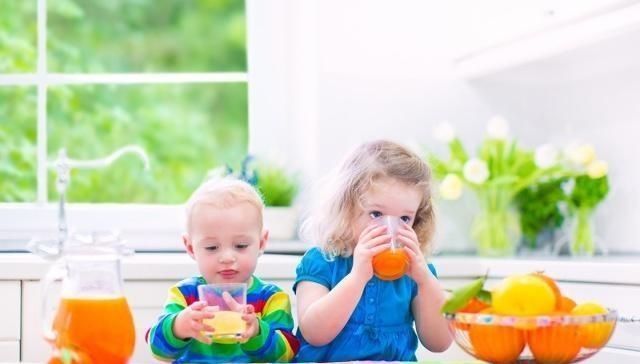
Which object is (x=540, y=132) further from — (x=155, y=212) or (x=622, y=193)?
(x=155, y=212)

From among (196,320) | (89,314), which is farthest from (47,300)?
(196,320)

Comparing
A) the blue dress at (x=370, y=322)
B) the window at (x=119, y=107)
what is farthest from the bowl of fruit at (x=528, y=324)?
the window at (x=119, y=107)

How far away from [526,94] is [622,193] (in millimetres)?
555

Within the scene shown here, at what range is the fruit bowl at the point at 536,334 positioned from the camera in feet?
4.53

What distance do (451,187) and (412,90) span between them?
38 centimetres

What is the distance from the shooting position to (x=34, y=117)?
15.9ft

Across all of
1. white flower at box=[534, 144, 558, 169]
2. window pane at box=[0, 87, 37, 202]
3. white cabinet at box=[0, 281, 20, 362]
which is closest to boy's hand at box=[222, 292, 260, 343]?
white cabinet at box=[0, 281, 20, 362]

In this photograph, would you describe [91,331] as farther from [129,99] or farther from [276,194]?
[129,99]

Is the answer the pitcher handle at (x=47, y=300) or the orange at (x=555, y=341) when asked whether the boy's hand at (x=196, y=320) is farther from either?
the orange at (x=555, y=341)

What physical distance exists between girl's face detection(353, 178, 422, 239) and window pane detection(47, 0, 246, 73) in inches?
202

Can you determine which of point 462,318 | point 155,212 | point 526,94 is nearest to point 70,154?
point 155,212

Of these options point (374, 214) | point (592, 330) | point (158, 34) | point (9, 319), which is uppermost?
point (158, 34)

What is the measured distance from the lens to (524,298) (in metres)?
1.42

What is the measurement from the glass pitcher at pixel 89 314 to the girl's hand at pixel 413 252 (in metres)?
0.53
